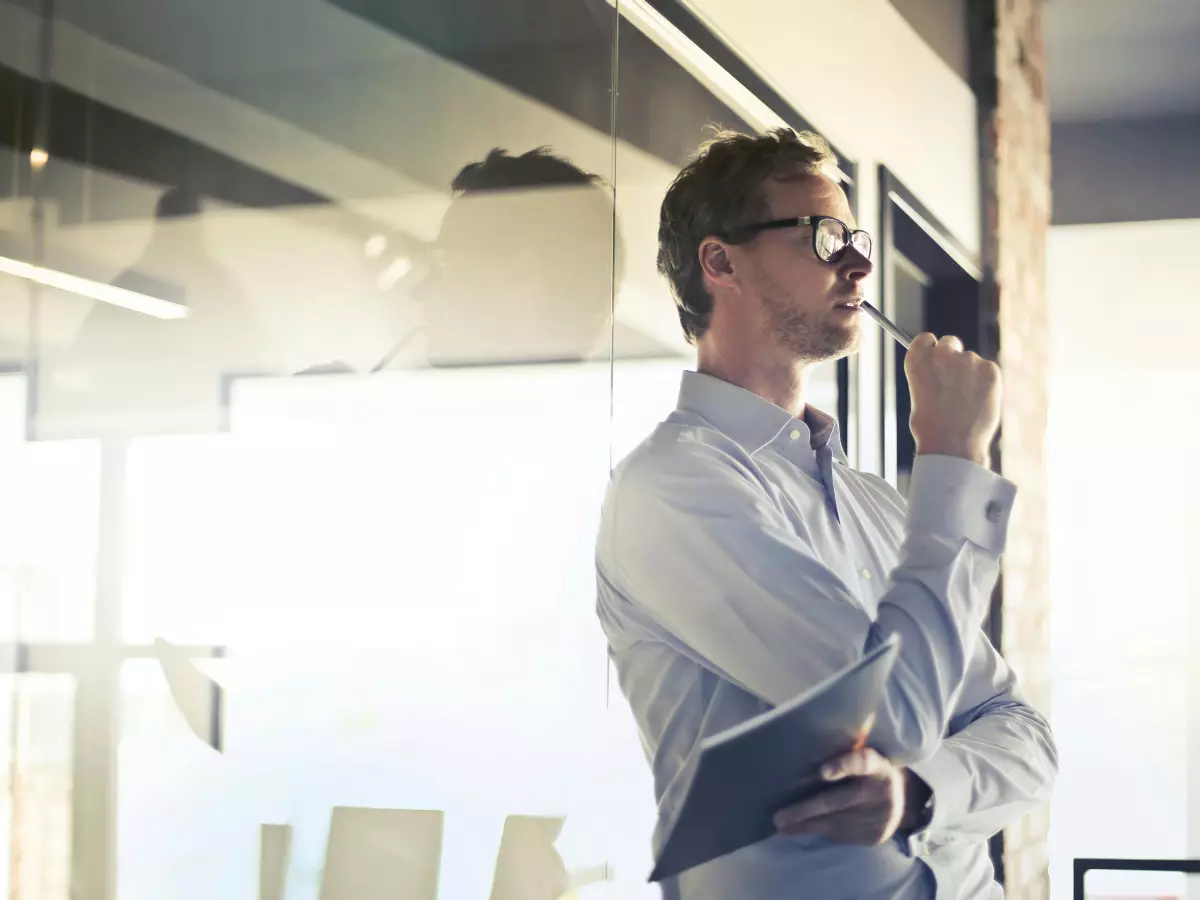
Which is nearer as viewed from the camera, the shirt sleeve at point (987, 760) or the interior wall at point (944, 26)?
the shirt sleeve at point (987, 760)

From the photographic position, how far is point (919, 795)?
1216mm

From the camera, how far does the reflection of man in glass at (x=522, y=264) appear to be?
3.45ft

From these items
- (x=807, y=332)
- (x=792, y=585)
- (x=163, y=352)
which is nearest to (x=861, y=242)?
(x=807, y=332)

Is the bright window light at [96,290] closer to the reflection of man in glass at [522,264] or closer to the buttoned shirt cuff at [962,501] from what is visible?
the reflection of man in glass at [522,264]

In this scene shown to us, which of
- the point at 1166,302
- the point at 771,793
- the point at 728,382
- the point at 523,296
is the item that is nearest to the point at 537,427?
the point at 523,296

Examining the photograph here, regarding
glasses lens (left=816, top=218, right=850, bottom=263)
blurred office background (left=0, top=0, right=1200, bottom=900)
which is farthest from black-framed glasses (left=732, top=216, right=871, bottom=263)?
blurred office background (left=0, top=0, right=1200, bottom=900)

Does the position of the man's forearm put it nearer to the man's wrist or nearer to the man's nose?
the man's wrist

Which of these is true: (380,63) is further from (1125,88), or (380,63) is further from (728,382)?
(1125,88)

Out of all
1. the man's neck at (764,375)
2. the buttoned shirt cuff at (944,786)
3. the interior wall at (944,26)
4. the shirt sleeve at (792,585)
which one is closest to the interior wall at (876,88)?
the interior wall at (944,26)

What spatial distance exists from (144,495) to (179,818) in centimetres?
24

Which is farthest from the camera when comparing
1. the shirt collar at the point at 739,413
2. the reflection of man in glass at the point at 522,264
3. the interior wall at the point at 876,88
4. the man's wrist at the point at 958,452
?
the interior wall at the point at 876,88

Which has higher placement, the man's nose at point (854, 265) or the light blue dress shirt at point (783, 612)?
the man's nose at point (854, 265)

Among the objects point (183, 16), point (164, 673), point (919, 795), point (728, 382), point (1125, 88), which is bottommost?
point (919, 795)

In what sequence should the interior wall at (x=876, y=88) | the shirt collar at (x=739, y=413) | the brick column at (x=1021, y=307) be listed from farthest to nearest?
the brick column at (x=1021, y=307) → the interior wall at (x=876, y=88) → the shirt collar at (x=739, y=413)
